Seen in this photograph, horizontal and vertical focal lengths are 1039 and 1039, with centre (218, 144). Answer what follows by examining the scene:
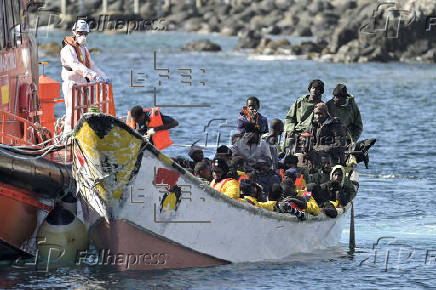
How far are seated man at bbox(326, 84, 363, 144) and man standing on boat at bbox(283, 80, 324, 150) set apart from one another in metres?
0.33

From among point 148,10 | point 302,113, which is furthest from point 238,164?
point 148,10

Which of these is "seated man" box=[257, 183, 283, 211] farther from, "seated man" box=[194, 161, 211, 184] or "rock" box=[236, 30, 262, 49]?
"rock" box=[236, 30, 262, 49]

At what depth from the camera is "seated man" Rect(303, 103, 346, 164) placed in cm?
1786

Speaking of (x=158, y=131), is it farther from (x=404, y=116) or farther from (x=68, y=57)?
(x=404, y=116)

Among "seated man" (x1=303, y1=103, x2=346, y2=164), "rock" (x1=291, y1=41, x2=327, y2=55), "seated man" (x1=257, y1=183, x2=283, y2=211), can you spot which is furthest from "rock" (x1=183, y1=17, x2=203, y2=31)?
"seated man" (x1=257, y1=183, x2=283, y2=211)

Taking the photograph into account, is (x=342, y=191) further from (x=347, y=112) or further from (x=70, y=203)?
(x=70, y=203)

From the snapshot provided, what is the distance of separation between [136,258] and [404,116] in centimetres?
3062

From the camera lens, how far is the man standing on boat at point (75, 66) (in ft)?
50.8

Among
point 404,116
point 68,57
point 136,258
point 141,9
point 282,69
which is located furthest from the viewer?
point 141,9

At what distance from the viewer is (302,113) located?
19062 millimetres

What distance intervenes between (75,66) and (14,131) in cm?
140

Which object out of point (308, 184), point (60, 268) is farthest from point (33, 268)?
point (308, 184)

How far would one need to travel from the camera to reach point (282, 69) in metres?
69.7

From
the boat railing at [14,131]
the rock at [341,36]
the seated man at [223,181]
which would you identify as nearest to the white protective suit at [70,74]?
the boat railing at [14,131]
